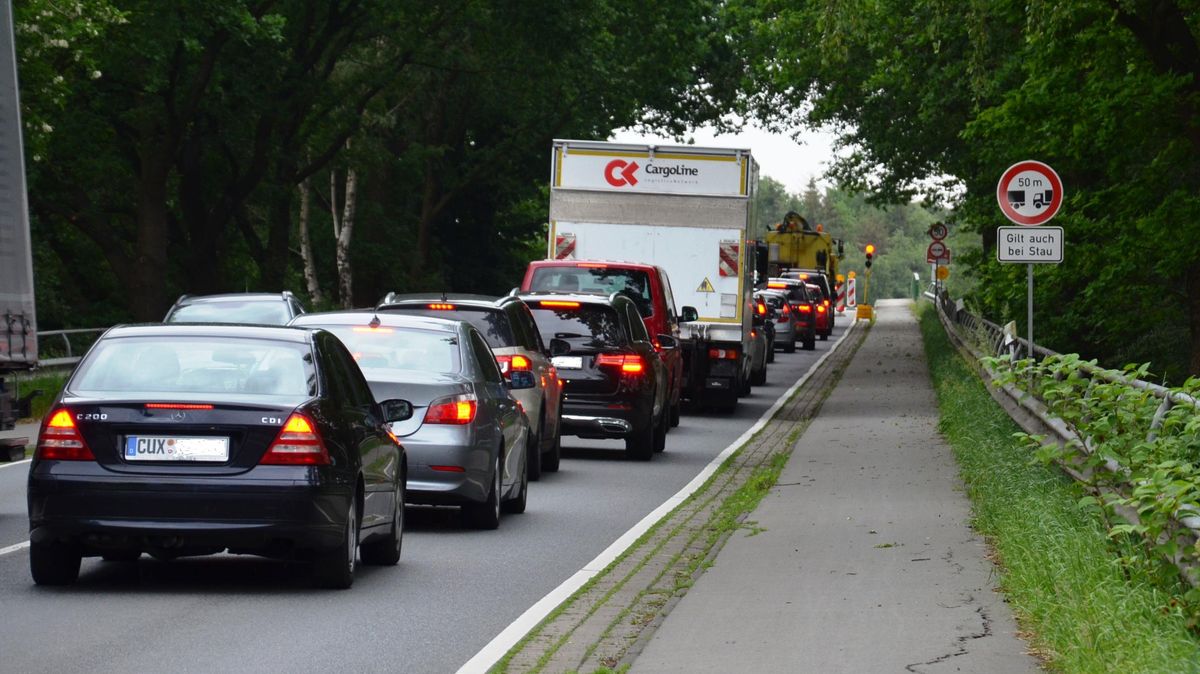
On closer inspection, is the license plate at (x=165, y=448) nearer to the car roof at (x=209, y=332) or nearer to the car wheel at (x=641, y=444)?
the car roof at (x=209, y=332)

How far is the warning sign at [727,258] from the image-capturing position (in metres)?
27.8

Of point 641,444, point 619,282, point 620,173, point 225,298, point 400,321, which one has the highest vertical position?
point 620,173

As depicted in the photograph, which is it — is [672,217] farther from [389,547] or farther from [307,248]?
[307,248]

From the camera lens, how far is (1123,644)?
779cm

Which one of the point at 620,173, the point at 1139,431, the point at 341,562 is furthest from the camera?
the point at 620,173

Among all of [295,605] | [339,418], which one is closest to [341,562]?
[295,605]

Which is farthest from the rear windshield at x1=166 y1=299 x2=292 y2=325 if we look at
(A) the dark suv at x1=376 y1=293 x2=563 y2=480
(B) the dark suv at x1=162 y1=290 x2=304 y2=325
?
(A) the dark suv at x1=376 y1=293 x2=563 y2=480

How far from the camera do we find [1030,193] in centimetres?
2083

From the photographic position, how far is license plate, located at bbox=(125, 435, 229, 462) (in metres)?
10.3

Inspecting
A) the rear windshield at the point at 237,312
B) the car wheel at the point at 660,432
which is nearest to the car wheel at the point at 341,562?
the car wheel at the point at 660,432

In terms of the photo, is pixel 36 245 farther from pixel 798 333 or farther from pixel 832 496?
pixel 832 496

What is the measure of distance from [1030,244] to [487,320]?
5944 millimetres

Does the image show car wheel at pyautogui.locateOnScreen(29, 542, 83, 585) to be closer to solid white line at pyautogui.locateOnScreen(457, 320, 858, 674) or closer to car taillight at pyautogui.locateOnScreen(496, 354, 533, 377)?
solid white line at pyautogui.locateOnScreen(457, 320, 858, 674)

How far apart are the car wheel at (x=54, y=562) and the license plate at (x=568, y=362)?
1045 cm
